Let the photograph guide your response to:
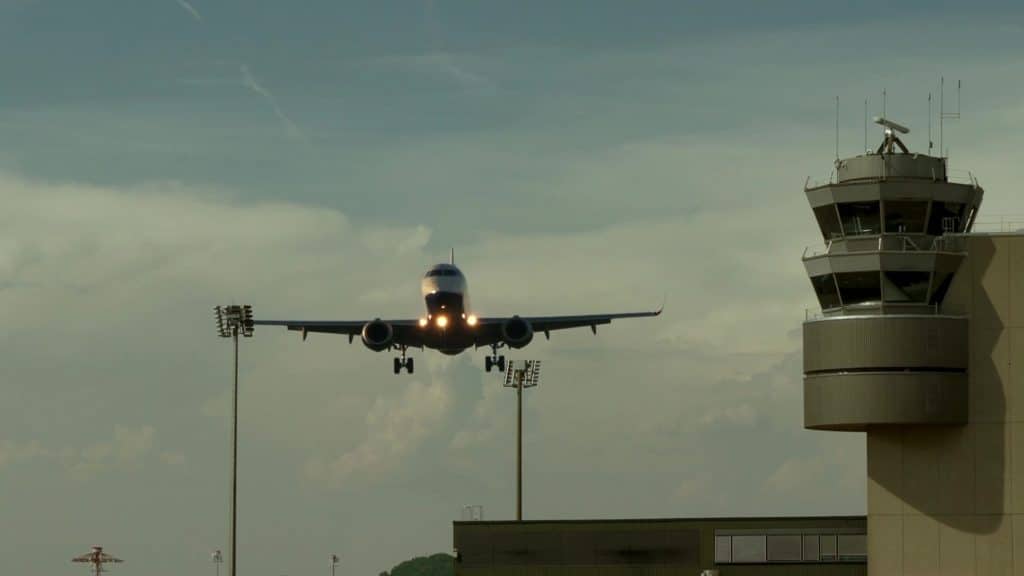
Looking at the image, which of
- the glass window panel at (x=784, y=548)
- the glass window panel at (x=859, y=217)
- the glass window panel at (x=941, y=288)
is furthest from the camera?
the glass window panel at (x=784, y=548)

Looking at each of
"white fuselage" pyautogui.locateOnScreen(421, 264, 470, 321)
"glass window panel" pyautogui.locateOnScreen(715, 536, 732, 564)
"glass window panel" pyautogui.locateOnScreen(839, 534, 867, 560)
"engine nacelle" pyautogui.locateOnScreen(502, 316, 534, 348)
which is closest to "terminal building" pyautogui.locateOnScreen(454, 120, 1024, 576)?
"glass window panel" pyautogui.locateOnScreen(839, 534, 867, 560)

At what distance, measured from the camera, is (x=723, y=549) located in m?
92.9

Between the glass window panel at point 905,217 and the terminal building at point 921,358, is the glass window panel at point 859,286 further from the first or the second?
the glass window panel at point 905,217

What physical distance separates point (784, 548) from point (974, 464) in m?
13.4

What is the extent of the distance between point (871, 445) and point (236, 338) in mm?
39413

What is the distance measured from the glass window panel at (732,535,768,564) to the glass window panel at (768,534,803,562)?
1.23 feet

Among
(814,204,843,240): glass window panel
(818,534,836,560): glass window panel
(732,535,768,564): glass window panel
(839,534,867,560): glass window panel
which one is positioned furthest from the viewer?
(732,535,768,564): glass window panel

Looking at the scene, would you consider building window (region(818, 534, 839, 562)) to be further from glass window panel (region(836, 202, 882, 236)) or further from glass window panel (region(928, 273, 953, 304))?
glass window panel (region(836, 202, 882, 236))

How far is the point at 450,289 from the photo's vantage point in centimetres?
12188

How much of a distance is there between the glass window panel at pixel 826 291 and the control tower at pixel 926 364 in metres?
0.15

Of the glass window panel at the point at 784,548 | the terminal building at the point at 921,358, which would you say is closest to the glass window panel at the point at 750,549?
the glass window panel at the point at 784,548

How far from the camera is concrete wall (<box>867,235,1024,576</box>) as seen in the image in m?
82.2

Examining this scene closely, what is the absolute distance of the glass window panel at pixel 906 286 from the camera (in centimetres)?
8388

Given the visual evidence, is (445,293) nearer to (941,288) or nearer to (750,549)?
(750,549)
